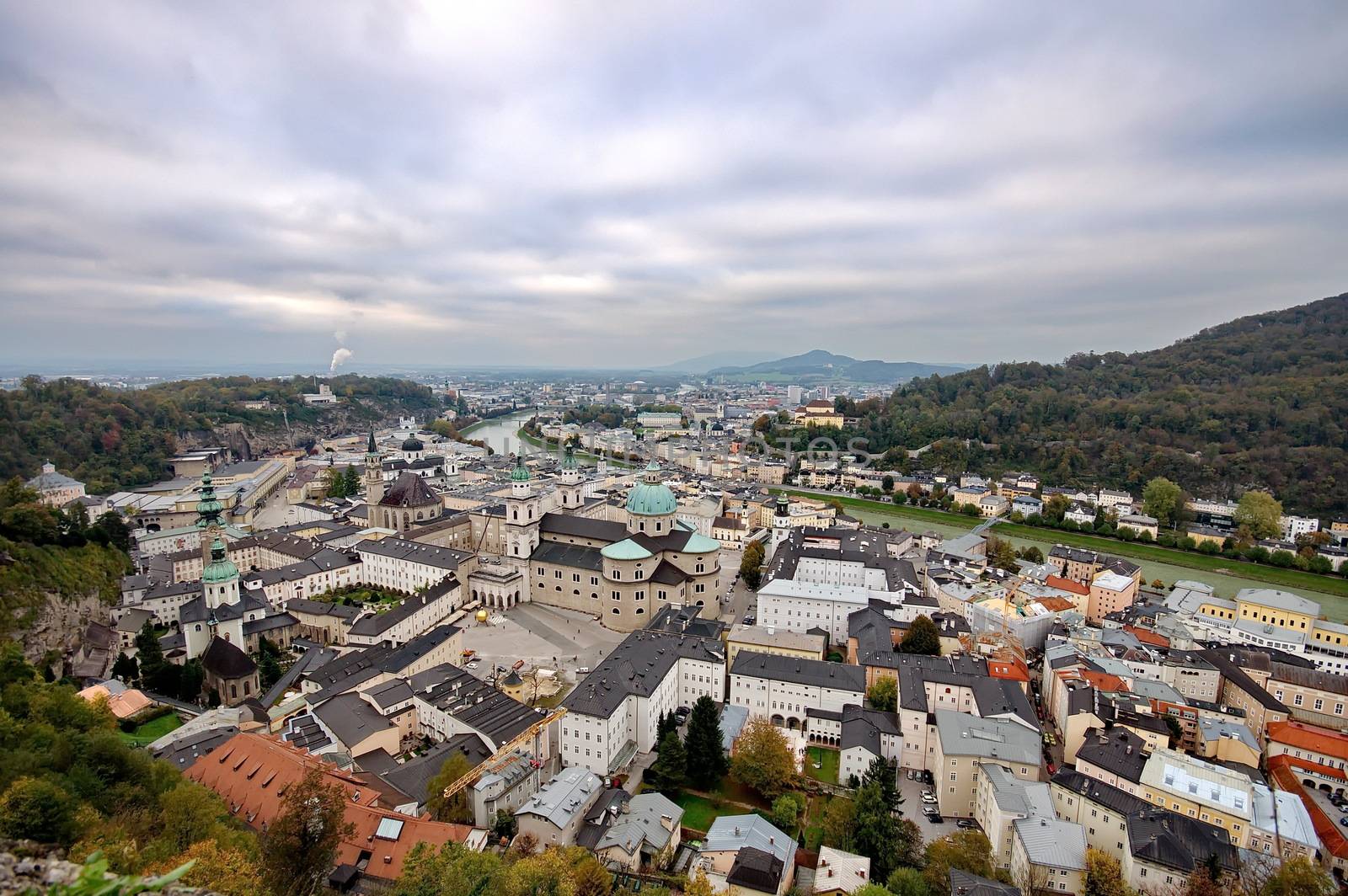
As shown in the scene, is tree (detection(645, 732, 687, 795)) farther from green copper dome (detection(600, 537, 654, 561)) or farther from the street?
green copper dome (detection(600, 537, 654, 561))

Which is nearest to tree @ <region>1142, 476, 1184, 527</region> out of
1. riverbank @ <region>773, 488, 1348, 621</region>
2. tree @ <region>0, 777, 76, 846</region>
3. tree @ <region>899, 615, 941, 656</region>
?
riverbank @ <region>773, 488, 1348, 621</region>

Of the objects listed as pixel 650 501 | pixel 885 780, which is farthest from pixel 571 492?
pixel 885 780

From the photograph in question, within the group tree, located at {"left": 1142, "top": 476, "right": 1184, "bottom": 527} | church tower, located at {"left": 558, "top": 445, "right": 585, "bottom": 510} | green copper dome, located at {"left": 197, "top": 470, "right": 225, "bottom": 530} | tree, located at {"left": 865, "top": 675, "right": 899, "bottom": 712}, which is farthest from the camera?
tree, located at {"left": 1142, "top": 476, "right": 1184, "bottom": 527}

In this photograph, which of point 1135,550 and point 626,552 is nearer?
point 626,552

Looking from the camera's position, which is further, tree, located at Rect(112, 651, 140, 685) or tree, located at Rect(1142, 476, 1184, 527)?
tree, located at Rect(1142, 476, 1184, 527)

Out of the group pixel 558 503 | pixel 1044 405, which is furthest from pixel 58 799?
pixel 1044 405

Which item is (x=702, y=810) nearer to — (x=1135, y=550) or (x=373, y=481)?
(x=373, y=481)
